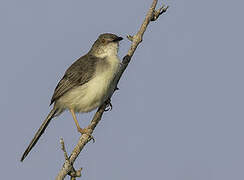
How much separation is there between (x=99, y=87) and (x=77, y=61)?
126 cm

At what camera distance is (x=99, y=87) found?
832 cm

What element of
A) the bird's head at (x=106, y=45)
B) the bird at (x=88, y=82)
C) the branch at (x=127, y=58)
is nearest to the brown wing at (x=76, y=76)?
the bird at (x=88, y=82)

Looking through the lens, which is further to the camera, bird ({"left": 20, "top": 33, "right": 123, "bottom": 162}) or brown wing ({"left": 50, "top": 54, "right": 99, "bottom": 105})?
brown wing ({"left": 50, "top": 54, "right": 99, "bottom": 105})

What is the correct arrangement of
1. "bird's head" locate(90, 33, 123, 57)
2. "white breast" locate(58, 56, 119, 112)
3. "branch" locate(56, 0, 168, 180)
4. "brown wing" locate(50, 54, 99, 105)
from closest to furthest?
"branch" locate(56, 0, 168, 180), "white breast" locate(58, 56, 119, 112), "brown wing" locate(50, 54, 99, 105), "bird's head" locate(90, 33, 123, 57)

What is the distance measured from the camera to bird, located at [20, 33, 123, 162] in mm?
8336


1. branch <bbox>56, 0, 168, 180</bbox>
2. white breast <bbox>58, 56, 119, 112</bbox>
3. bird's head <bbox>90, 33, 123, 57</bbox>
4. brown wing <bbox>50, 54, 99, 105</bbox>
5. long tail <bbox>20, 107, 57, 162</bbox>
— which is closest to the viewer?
branch <bbox>56, 0, 168, 180</bbox>

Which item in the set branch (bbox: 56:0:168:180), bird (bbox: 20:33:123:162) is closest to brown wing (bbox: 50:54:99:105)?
bird (bbox: 20:33:123:162)

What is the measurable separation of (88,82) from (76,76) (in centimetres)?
36

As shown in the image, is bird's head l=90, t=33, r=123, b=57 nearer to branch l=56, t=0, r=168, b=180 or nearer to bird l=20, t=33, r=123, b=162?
bird l=20, t=33, r=123, b=162

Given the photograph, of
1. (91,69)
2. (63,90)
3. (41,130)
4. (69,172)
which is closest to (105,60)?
(91,69)

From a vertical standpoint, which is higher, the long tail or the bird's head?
the bird's head

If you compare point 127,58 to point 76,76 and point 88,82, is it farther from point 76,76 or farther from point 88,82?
point 76,76

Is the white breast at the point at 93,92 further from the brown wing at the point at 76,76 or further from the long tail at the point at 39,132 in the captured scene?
the long tail at the point at 39,132

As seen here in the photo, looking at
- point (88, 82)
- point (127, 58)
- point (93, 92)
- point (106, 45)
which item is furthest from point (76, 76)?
point (127, 58)
